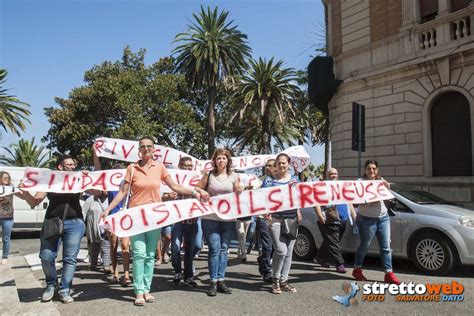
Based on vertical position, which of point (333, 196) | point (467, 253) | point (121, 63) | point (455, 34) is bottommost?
point (467, 253)

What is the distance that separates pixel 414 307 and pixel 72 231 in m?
3.95

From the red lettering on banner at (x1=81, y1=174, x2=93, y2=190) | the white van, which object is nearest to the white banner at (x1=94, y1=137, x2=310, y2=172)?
the red lettering on banner at (x1=81, y1=174, x2=93, y2=190)

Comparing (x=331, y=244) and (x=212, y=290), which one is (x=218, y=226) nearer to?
(x=212, y=290)

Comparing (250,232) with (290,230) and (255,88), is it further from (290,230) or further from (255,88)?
(255,88)

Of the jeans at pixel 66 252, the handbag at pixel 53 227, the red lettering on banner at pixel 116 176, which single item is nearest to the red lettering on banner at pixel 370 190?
the red lettering on banner at pixel 116 176

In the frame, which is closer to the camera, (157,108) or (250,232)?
(250,232)

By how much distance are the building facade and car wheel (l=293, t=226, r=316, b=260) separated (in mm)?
6706

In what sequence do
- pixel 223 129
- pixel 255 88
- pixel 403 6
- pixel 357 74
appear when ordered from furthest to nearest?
pixel 223 129 < pixel 255 88 < pixel 357 74 < pixel 403 6

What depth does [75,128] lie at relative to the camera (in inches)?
1321

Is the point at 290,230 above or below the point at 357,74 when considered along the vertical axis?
below

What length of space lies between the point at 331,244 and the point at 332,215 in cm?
47

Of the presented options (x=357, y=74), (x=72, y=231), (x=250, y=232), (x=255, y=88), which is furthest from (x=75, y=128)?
(x=72, y=231)

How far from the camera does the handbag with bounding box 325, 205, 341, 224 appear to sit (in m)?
7.29

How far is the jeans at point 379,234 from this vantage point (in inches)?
A: 233
